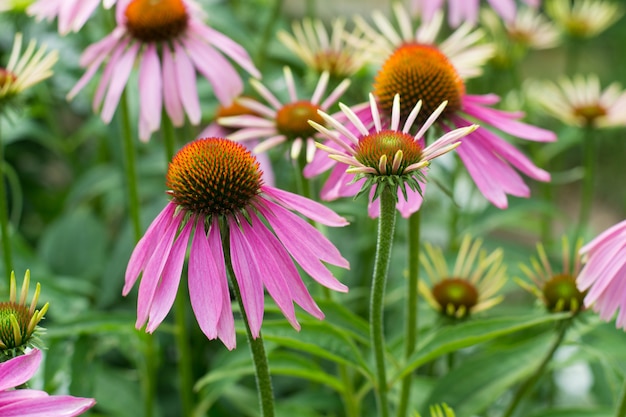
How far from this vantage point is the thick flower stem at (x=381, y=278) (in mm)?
621

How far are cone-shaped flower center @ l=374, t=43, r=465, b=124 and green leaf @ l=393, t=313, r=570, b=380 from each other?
0.63ft

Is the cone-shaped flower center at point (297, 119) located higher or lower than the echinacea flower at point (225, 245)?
higher

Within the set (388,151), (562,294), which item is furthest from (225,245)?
(562,294)

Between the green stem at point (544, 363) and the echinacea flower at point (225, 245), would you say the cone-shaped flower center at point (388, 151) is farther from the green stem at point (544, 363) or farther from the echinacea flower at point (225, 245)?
the green stem at point (544, 363)

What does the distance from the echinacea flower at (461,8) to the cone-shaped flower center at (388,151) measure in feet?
2.21

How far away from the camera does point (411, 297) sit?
0.79 meters

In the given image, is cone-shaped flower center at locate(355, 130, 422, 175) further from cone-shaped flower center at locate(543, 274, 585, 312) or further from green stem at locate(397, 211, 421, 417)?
cone-shaped flower center at locate(543, 274, 585, 312)

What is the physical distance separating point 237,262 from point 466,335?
0.78 feet

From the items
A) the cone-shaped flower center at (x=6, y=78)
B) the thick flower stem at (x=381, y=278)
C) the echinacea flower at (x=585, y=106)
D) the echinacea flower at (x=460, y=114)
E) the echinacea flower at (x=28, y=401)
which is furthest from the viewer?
the echinacea flower at (x=585, y=106)

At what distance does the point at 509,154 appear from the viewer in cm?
78

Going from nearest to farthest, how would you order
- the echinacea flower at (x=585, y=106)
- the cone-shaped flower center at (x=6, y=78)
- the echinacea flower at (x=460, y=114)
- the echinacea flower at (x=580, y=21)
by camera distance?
the echinacea flower at (x=460, y=114) → the cone-shaped flower center at (x=6, y=78) → the echinacea flower at (x=585, y=106) → the echinacea flower at (x=580, y=21)

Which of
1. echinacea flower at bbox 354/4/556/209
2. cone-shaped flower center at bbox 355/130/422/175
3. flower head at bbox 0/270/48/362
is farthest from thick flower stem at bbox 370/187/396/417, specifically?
flower head at bbox 0/270/48/362

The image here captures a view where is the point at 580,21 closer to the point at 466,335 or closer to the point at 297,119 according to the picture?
the point at 297,119

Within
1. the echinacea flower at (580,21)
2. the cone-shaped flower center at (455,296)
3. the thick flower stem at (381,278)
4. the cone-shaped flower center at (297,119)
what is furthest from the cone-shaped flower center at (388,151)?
the echinacea flower at (580,21)
